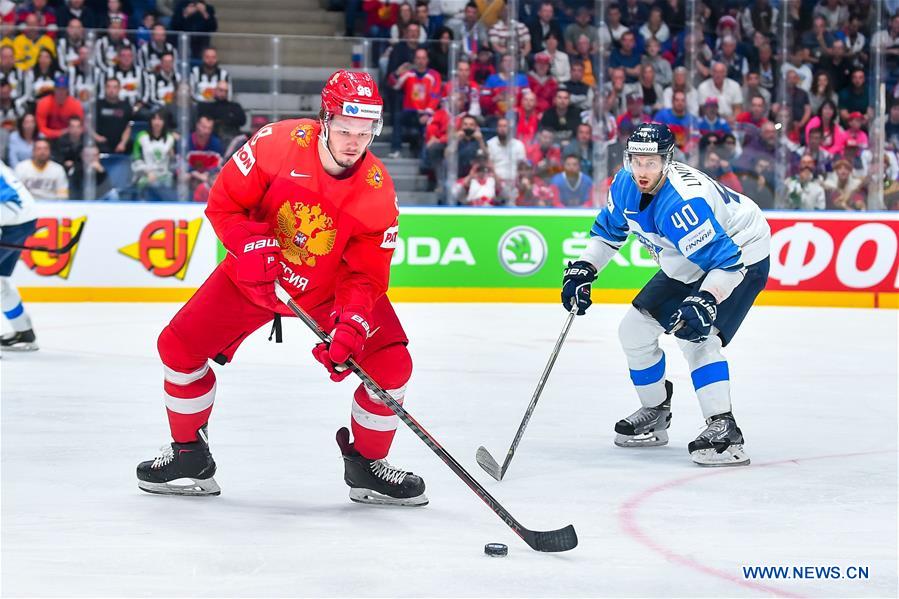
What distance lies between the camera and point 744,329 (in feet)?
27.8

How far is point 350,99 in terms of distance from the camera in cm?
338

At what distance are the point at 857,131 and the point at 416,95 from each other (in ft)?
11.7

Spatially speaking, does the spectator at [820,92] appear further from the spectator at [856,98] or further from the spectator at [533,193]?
the spectator at [533,193]

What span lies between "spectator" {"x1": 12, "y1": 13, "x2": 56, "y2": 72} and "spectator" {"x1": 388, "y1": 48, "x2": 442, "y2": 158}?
8.52ft

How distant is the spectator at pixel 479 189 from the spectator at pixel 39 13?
11.8ft

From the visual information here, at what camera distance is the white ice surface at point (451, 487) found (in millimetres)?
2941

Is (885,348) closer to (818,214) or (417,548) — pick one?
(818,214)

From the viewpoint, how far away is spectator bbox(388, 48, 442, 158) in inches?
404

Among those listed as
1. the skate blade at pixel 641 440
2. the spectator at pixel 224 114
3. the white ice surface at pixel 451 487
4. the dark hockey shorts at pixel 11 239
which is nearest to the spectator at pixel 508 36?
the spectator at pixel 224 114

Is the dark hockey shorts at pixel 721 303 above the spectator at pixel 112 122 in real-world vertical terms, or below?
below

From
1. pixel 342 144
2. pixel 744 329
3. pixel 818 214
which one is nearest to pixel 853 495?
pixel 342 144

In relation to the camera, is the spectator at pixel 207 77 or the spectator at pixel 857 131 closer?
the spectator at pixel 207 77

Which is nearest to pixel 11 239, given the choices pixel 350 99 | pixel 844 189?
pixel 350 99

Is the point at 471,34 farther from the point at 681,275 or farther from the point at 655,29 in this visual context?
the point at 681,275
